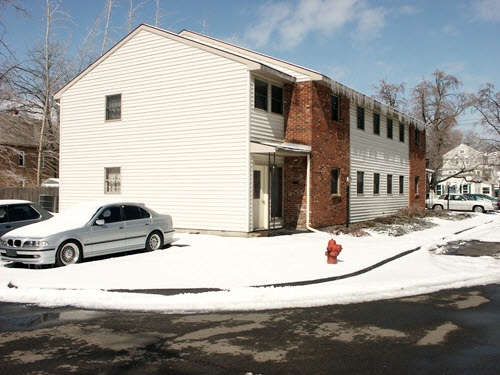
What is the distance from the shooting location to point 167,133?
17.8 meters

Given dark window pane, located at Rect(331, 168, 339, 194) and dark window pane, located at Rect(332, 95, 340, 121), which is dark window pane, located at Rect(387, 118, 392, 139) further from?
dark window pane, located at Rect(331, 168, 339, 194)

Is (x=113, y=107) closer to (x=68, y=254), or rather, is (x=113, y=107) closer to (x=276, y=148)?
(x=276, y=148)

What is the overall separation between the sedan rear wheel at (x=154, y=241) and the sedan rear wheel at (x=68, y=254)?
221 cm

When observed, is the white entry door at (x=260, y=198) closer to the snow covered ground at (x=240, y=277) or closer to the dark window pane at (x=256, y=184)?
the dark window pane at (x=256, y=184)

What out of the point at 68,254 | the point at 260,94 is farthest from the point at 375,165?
the point at 68,254

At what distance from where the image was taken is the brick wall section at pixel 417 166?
28.8 m

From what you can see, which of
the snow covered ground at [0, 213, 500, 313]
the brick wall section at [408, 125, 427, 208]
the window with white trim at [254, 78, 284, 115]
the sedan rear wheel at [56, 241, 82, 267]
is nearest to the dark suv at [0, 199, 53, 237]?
the snow covered ground at [0, 213, 500, 313]

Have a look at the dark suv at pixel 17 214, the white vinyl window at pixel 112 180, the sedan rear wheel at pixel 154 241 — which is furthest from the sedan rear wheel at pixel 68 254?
the white vinyl window at pixel 112 180

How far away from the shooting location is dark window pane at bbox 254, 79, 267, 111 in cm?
1647

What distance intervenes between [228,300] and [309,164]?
1047 cm

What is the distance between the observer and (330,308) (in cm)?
721

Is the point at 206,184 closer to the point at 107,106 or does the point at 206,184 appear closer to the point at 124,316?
the point at 107,106

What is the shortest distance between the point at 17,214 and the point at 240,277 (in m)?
7.36

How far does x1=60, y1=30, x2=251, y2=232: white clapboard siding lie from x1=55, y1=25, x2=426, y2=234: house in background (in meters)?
0.04
